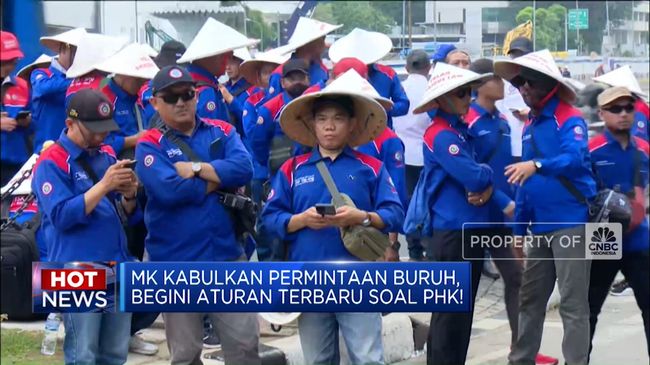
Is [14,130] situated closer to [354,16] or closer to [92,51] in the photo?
[92,51]

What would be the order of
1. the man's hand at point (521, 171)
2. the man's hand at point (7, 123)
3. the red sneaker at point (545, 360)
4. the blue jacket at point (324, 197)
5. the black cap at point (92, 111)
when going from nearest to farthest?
1. the black cap at point (92, 111)
2. the blue jacket at point (324, 197)
3. the man's hand at point (7, 123)
4. the man's hand at point (521, 171)
5. the red sneaker at point (545, 360)

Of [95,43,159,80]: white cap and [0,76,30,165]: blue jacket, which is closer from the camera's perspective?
[0,76,30,165]: blue jacket

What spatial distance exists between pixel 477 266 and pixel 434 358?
1.62ft

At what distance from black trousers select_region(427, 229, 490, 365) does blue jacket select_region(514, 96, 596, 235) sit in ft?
0.87

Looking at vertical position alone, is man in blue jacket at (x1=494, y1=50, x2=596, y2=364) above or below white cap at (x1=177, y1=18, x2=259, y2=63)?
below

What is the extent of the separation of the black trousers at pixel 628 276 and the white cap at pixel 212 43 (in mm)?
2040

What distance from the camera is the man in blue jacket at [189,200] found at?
204 inches

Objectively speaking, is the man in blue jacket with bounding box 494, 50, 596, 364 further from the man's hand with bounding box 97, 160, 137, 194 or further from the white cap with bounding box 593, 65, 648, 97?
the man's hand with bounding box 97, 160, 137, 194

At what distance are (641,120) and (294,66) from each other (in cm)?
175

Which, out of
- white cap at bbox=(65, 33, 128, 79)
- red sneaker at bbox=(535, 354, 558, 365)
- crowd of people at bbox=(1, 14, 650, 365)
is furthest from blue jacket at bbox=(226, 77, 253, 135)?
red sneaker at bbox=(535, 354, 558, 365)

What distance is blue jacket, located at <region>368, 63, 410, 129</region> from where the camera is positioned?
682 centimetres

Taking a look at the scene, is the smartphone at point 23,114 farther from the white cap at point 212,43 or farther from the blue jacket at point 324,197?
the blue jacket at point 324,197

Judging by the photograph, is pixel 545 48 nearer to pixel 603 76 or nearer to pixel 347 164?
pixel 603 76

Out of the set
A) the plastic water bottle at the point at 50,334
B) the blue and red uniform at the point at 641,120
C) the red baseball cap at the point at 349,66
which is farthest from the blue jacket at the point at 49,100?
the blue and red uniform at the point at 641,120
